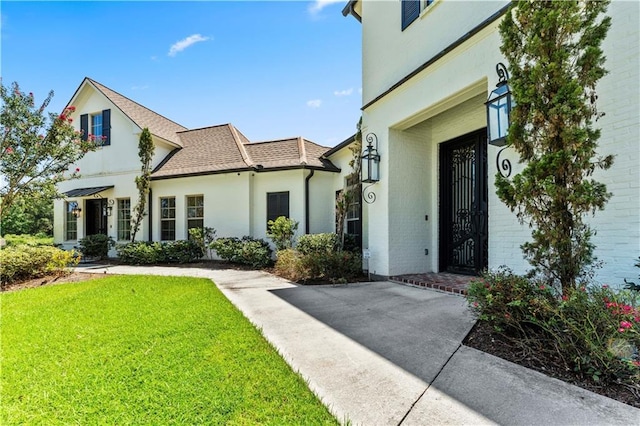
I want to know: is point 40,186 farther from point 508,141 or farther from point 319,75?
point 508,141

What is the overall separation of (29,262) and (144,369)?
766 cm

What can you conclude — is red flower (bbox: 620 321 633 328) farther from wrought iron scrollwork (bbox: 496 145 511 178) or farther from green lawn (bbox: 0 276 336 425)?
wrought iron scrollwork (bbox: 496 145 511 178)

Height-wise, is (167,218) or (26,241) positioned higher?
(167,218)

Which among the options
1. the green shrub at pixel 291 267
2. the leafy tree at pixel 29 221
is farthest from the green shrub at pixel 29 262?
the leafy tree at pixel 29 221

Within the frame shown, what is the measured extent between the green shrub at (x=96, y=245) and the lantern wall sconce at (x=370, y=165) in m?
11.6

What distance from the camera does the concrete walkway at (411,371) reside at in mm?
2113

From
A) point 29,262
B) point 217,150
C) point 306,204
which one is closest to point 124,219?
point 217,150

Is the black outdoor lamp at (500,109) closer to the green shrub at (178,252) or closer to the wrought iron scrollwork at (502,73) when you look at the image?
the wrought iron scrollwork at (502,73)

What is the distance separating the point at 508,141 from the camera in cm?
348

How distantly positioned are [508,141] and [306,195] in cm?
816

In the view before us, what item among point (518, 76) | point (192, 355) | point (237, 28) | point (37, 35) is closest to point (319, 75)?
point (237, 28)

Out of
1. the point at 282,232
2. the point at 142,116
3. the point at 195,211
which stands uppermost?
the point at 142,116

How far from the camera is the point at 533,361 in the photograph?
2875 mm

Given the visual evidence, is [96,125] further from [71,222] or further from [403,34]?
[403,34]
